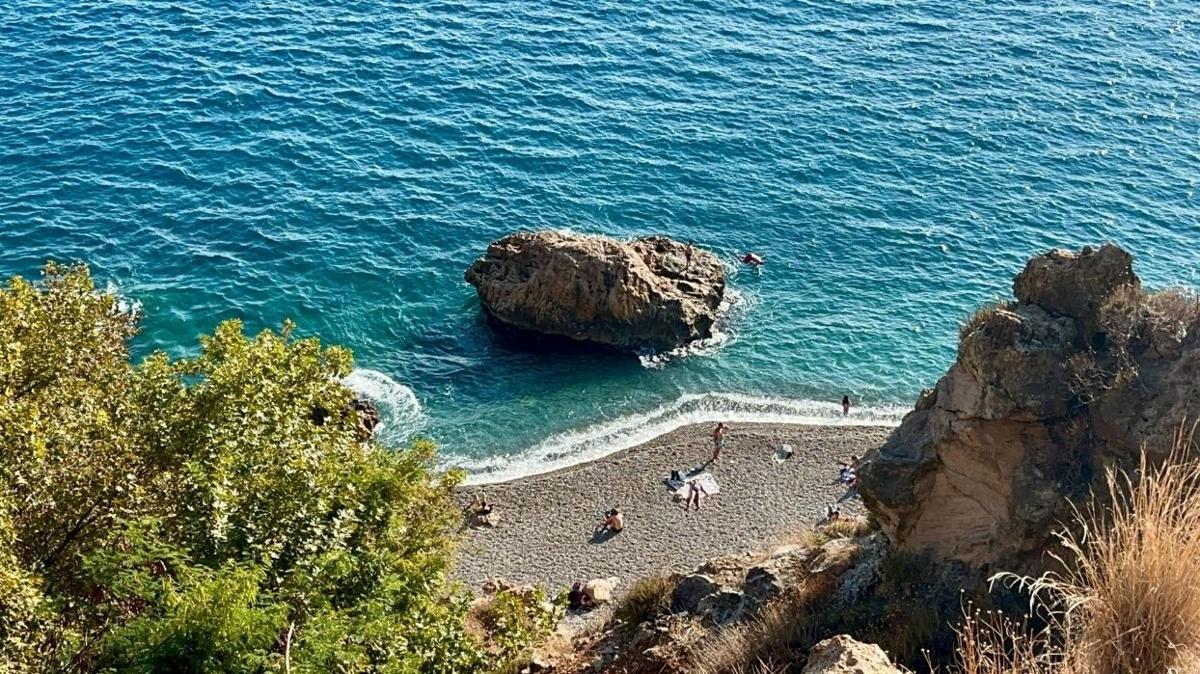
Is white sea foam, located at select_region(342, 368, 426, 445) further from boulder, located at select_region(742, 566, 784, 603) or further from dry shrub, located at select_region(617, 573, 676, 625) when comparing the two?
boulder, located at select_region(742, 566, 784, 603)

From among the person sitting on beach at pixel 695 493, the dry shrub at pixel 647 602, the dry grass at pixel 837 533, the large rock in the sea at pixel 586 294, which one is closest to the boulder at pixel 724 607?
the dry shrub at pixel 647 602

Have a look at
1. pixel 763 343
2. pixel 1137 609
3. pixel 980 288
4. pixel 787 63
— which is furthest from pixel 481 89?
pixel 1137 609

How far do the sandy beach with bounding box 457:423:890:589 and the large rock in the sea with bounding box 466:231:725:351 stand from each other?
571cm

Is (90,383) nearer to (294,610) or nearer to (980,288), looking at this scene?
(294,610)

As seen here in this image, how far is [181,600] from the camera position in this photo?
12.4 meters

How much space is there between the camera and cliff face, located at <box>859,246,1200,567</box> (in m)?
18.3

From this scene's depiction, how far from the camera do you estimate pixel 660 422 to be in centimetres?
4391

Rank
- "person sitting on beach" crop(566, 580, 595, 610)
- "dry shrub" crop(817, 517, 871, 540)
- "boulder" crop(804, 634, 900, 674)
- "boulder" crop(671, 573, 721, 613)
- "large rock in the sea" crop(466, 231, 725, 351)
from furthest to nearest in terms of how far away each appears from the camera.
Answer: "large rock in the sea" crop(466, 231, 725, 351), "person sitting on beach" crop(566, 580, 595, 610), "dry shrub" crop(817, 517, 871, 540), "boulder" crop(671, 573, 721, 613), "boulder" crop(804, 634, 900, 674)

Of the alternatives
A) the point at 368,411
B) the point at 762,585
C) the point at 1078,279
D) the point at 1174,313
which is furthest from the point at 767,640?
the point at 368,411

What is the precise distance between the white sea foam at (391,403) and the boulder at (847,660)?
30744mm

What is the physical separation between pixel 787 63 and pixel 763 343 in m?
29.0

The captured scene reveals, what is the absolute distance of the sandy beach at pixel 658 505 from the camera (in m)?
36.2

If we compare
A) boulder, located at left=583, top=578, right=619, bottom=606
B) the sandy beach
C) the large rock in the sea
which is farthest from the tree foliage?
the large rock in the sea

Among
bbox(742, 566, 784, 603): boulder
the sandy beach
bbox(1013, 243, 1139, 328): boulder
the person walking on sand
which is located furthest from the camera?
the person walking on sand
